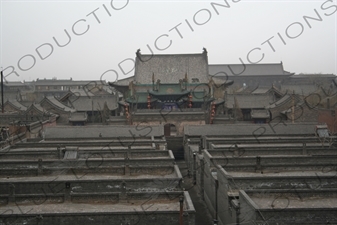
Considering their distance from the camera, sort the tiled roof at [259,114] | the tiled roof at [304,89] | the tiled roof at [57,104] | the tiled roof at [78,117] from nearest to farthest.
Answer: the tiled roof at [78,117] < the tiled roof at [259,114] < the tiled roof at [57,104] < the tiled roof at [304,89]

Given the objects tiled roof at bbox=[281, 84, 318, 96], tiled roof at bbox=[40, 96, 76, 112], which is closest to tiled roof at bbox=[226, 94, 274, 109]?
tiled roof at bbox=[281, 84, 318, 96]

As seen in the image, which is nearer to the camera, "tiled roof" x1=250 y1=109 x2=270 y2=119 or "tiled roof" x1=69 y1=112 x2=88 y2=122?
"tiled roof" x1=69 y1=112 x2=88 y2=122

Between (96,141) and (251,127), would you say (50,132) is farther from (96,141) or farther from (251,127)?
(251,127)

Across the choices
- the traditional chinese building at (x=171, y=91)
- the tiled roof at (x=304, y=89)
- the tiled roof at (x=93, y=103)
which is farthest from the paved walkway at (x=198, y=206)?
the tiled roof at (x=304, y=89)

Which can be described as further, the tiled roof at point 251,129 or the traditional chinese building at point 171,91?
the traditional chinese building at point 171,91

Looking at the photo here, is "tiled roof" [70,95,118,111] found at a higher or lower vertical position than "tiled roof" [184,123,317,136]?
higher

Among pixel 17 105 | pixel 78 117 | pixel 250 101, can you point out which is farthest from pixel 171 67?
pixel 17 105

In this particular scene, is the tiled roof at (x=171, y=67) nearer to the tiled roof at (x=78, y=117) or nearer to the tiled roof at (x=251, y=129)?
the tiled roof at (x=78, y=117)

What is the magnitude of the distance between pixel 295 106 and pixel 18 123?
24261 millimetres

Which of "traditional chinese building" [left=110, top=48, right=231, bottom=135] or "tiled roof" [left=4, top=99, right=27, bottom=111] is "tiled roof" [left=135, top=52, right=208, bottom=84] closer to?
"traditional chinese building" [left=110, top=48, right=231, bottom=135]

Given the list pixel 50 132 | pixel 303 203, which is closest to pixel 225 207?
pixel 303 203

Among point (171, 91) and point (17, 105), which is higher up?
point (17, 105)

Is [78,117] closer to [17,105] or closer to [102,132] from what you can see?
[102,132]

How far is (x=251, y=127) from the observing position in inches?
1196
